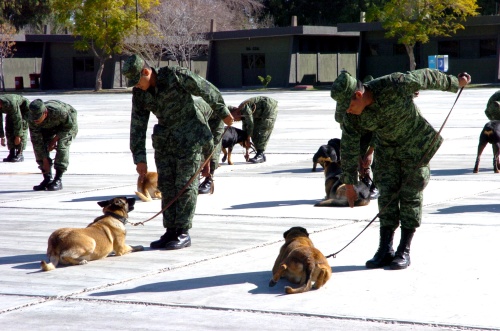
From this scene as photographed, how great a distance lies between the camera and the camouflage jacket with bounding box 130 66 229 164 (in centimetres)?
764

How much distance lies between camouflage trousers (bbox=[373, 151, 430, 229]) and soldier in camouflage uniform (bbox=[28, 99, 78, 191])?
21.6 feet

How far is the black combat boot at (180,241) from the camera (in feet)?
25.6

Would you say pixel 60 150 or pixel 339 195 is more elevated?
pixel 60 150

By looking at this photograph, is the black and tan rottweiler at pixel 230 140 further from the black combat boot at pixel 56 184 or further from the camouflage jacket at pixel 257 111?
the black combat boot at pixel 56 184

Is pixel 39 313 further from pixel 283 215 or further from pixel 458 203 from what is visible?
pixel 458 203

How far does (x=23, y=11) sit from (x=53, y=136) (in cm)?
6980

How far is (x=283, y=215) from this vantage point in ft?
32.0

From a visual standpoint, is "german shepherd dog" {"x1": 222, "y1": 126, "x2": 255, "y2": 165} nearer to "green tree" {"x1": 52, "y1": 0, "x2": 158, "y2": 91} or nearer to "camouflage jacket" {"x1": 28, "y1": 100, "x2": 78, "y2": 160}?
"camouflage jacket" {"x1": 28, "y1": 100, "x2": 78, "y2": 160}

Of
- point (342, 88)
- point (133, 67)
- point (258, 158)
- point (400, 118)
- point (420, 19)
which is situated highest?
point (420, 19)

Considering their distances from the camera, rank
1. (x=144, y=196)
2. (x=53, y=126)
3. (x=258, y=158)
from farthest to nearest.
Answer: (x=258, y=158) < (x=53, y=126) < (x=144, y=196)

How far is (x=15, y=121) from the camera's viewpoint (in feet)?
51.9

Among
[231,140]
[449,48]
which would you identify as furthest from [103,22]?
[231,140]

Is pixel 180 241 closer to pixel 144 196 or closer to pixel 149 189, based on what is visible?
pixel 144 196

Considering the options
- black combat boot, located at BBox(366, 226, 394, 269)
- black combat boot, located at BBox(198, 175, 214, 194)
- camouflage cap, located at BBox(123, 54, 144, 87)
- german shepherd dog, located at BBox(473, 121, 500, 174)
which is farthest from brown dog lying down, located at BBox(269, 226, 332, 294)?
german shepherd dog, located at BBox(473, 121, 500, 174)
